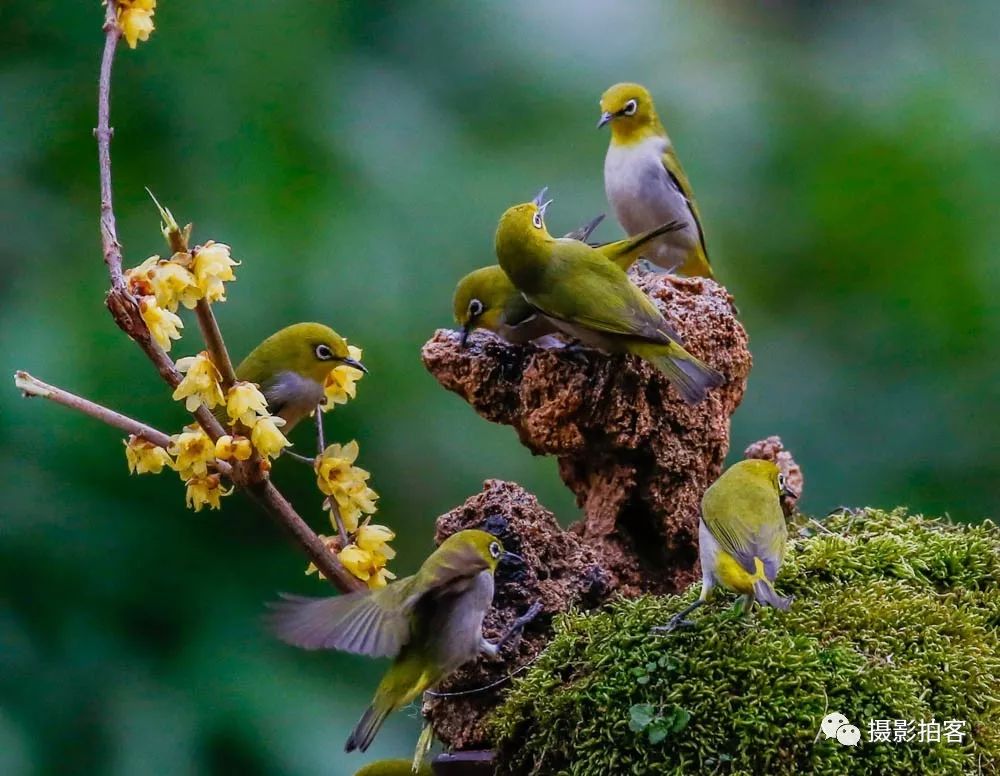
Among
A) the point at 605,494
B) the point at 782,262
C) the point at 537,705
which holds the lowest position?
the point at 537,705

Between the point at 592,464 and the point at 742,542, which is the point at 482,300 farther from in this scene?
the point at 742,542

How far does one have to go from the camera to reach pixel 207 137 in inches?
161

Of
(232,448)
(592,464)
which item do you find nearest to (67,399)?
(232,448)

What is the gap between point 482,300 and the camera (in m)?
3.02

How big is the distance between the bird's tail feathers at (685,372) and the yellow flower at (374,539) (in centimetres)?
76

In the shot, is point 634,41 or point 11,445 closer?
point 11,445

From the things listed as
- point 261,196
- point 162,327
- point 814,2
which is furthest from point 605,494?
point 814,2

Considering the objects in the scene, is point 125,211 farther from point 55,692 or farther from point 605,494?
point 605,494

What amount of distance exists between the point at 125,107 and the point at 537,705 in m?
2.71

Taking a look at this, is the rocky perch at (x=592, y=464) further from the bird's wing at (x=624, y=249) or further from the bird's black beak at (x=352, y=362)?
the bird's black beak at (x=352, y=362)

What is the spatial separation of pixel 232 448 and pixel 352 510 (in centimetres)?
38

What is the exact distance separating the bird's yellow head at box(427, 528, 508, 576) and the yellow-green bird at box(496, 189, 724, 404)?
0.57 metres

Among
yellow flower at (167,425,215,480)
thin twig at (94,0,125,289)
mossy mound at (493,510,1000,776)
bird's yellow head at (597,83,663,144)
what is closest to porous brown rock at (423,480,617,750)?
mossy mound at (493,510,1000,776)

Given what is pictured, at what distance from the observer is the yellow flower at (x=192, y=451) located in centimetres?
205
